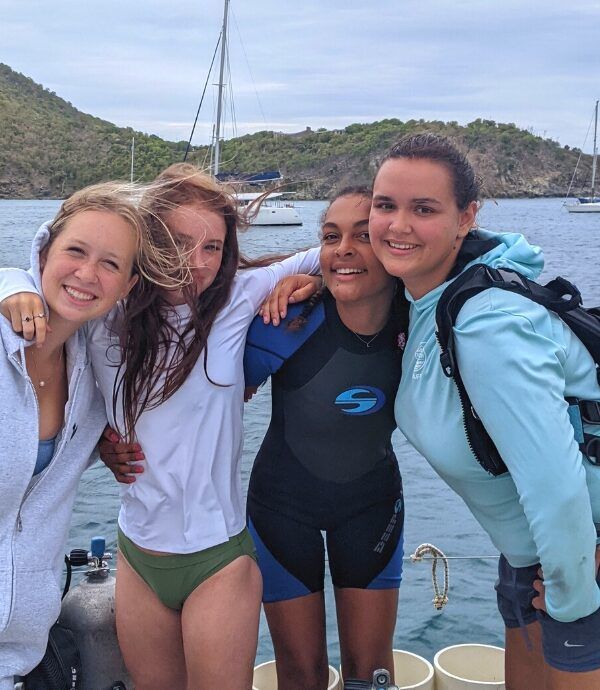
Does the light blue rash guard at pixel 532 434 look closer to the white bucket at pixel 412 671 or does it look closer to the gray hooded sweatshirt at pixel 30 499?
the gray hooded sweatshirt at pixel 30 499

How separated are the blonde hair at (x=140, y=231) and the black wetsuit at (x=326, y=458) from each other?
377mm

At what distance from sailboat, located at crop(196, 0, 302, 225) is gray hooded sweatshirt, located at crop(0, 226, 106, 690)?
74 centimetres

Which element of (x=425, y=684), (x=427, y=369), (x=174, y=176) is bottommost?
(x=425, y=684)

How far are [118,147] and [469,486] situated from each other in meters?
72.2

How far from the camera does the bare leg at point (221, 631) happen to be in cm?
246

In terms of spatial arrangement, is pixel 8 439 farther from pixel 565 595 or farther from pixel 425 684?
pixel 425 684

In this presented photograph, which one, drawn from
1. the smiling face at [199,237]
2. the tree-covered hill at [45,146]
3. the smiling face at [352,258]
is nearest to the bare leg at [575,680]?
the smiling face at [352,258]

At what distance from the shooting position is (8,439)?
2.20 m

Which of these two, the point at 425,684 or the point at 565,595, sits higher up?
the point at 565,595

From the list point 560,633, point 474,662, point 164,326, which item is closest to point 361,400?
point 164,326

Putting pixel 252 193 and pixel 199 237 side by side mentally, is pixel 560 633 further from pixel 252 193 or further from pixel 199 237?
pixel 252 193

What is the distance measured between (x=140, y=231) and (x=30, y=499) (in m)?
0.82

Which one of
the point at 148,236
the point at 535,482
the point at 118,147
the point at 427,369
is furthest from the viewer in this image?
the point at 118,147

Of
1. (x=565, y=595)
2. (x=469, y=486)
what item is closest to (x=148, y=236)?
(x=469, y=486)
